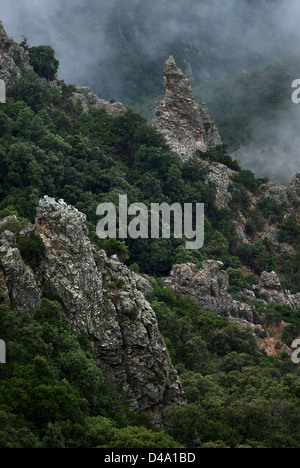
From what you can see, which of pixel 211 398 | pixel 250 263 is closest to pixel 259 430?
pixel 211 398

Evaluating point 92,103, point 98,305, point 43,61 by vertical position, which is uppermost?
point 43,61

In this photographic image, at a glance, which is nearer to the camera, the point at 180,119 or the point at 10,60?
the point at 10,60

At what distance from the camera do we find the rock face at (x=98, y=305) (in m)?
45.0

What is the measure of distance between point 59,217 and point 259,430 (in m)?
18.3

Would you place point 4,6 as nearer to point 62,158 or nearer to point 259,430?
point 62,158

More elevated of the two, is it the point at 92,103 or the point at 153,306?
the point at 92,103

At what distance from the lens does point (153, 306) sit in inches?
2697

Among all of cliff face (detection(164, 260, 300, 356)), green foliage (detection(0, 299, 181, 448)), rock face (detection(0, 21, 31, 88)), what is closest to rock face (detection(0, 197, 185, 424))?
green foliage (detection(0, 299, 181, 448))

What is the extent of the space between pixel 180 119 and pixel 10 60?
97.1 feet
